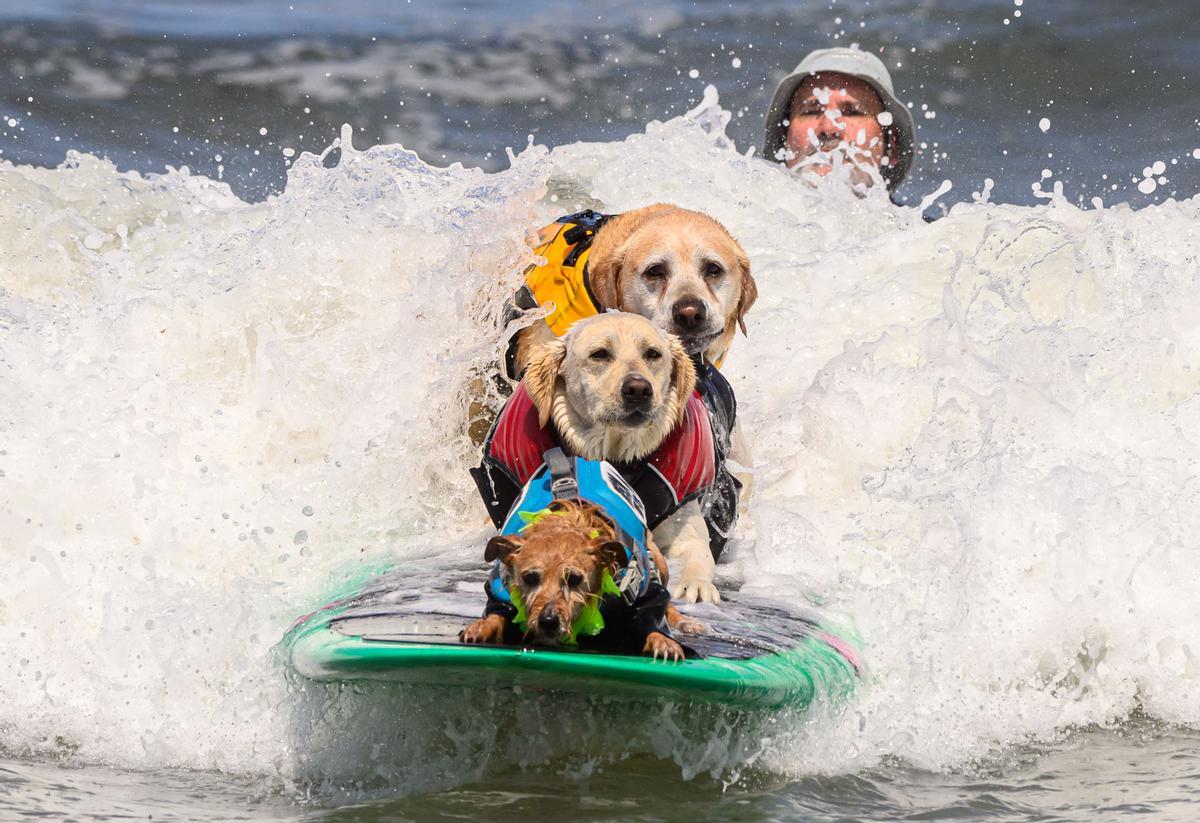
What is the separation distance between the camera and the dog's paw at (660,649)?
3682mm

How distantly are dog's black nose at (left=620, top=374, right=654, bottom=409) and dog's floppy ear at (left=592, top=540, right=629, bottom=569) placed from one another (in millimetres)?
697

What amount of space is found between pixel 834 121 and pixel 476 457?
15.5 ft

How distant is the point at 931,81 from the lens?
51.5ft

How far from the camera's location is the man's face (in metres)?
9.52

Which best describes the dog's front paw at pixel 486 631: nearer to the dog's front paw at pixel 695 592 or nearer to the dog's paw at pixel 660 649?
the dog's paw at pixel 660 649

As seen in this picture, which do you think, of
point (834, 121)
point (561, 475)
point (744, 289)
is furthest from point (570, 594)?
point (834, 121)

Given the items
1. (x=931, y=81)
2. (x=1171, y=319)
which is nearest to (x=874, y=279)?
(x=1171, y=319)

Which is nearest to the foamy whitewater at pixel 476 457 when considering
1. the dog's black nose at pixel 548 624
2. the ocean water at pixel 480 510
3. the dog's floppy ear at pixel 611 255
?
the ocean water at pixel 480 510

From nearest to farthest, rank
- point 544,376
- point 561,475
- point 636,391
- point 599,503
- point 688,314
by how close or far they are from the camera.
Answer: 1. point 599,503
2. point 561,475
3. point 636,391
4. point 544,376
5. point 688,314

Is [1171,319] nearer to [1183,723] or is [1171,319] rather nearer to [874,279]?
[874,279]

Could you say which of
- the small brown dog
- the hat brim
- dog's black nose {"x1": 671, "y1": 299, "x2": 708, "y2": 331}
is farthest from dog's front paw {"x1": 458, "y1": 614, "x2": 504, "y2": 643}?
the hat brim

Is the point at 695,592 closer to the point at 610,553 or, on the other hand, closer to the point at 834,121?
the point at 610,553

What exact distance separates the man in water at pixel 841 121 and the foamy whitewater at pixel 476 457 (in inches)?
22.1

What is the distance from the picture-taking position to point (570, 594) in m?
3.57
